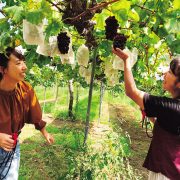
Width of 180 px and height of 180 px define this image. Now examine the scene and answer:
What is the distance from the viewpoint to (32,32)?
2.02 m

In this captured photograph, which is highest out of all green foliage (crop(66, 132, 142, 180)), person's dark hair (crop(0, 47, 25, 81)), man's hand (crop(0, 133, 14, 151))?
person's dark hair (crop(0, 47, 25, 81))

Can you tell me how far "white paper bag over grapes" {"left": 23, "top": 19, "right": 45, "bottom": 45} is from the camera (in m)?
1.97

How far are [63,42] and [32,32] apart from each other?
357 mm

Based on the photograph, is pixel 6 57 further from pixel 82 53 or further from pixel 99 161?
pixel 99 161

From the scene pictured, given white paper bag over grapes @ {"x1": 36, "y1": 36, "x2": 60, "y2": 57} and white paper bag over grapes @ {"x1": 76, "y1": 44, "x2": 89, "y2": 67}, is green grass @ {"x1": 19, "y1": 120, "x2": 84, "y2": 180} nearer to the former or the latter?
white paper bag over grapes @ {"x1": 76, "y1": 44, "x2": 89, "y2": 67}

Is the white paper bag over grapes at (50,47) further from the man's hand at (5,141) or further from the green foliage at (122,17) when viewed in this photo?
the man's hand at (5,141)

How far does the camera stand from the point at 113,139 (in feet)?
11.9

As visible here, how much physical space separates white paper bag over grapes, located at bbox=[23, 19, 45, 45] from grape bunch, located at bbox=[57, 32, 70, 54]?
0.27 meters

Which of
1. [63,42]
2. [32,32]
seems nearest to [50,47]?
[63,42]

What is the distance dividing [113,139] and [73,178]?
702 mm

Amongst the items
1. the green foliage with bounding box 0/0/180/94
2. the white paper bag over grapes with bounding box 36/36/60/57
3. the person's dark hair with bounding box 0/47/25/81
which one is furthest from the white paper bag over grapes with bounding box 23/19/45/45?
the person's dark hair with bounding box 0/47/25/81

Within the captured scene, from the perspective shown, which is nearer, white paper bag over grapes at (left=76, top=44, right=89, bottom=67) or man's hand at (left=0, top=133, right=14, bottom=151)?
man's hand at (left=0, top=133, right=14, bottom=151)

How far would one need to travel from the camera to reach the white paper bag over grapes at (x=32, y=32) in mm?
1967

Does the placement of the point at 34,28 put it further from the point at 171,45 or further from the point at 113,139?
the point at 113,139
